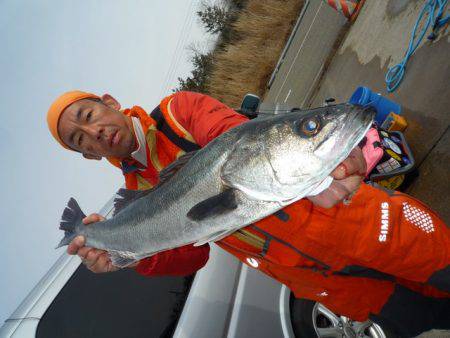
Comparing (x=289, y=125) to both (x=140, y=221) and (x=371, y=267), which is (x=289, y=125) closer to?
(x=371, y=267)

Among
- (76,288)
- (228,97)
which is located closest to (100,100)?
(76,288)

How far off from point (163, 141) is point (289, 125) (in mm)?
1311

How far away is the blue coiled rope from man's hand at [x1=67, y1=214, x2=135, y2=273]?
16.0 feet

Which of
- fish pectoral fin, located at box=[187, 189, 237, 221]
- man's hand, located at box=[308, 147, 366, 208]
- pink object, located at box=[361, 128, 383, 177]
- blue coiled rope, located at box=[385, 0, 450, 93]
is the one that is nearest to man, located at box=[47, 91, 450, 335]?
man's hand, located at box=[308, 147, 366, 208]

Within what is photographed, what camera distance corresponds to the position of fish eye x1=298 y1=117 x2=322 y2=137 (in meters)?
1.59

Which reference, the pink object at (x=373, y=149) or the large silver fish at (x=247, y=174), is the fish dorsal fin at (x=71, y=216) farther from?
the pink object at (x=373, y=149)

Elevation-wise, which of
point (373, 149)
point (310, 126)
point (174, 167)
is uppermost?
point (310, 126)

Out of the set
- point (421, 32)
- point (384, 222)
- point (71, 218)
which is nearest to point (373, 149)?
point (384, 222)

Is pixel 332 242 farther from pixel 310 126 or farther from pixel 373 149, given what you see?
pixel 373 149

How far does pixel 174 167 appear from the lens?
2.17 metres

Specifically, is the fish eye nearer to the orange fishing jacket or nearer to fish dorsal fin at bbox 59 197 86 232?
the orange fishing jacket

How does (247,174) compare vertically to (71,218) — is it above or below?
above

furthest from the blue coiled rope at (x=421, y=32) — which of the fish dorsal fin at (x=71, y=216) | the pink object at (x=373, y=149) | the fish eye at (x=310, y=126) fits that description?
the fish dorsal fin at (x=71, y=216)

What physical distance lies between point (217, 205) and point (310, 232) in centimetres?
67
